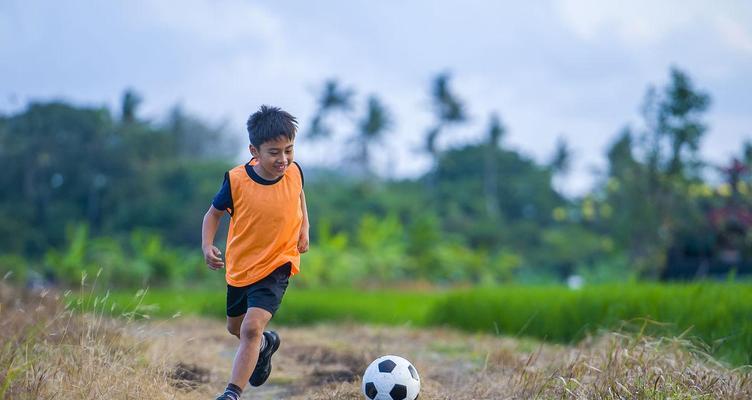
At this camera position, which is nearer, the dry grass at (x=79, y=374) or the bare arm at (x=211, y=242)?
the dry grass at (x=79, y=374)

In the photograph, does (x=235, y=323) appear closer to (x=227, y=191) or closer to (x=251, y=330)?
(x=251, y=330)

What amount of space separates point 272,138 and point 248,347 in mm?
1056

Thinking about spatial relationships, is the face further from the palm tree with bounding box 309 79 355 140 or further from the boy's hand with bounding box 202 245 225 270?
the palm tree with bounding box 309 79 355 140

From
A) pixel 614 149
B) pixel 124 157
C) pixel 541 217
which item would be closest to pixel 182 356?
pixel 124 157

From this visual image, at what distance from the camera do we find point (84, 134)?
28016mm

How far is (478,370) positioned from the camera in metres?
5.26

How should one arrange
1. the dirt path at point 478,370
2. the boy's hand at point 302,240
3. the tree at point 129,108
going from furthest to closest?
the tree at point 129,108 < the boy's hand at point 302,240 < the dirt path at point 478,370

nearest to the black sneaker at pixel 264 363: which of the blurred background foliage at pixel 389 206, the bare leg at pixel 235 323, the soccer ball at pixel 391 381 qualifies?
the bare leg at pixel 235 323

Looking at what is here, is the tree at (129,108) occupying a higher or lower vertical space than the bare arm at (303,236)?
higher

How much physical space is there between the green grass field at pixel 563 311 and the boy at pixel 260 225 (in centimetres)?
61

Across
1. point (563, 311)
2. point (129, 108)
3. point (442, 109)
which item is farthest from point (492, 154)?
point (563, 311)

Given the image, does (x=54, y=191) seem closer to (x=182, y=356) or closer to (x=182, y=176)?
(x=182, y=176)

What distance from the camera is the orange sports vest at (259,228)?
4047mm

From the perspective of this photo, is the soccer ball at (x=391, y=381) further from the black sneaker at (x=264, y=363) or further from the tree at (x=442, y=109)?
the tree at (x=442, y=109)
